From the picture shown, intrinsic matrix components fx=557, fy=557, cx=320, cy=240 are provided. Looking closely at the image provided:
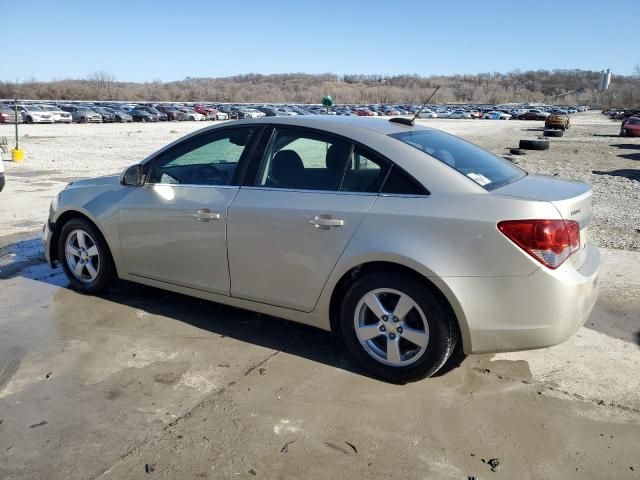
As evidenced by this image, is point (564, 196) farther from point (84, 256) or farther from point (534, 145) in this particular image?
point (534, 145)

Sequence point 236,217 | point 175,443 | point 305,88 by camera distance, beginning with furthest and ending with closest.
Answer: point 305,88, point 236,217, point 175,443

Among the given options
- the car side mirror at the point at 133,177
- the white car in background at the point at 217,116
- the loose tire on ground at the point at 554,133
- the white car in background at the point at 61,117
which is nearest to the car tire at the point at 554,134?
the loose tire on ground at the point at 554,133

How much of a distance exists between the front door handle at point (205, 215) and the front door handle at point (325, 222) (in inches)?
32.5

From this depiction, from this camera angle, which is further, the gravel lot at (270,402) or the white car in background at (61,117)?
the white car in background at (61,117)

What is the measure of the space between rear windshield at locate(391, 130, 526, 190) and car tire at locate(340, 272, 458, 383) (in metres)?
0.81

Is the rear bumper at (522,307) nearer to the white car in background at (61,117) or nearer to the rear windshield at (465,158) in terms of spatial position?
the rear windshield at (465,158)

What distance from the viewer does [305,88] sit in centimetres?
18988

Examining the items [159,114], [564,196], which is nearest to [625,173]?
[564,196]

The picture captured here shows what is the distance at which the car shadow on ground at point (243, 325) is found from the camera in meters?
3.94

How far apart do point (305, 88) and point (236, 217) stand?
193m

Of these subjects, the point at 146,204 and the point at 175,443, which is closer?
the point at 175,443

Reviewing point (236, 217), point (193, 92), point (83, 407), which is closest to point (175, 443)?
point (83, 407)

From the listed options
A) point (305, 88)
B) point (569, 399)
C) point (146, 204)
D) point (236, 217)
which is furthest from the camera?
point (305, 88)

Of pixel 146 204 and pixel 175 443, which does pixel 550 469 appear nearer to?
pixel 175 443
